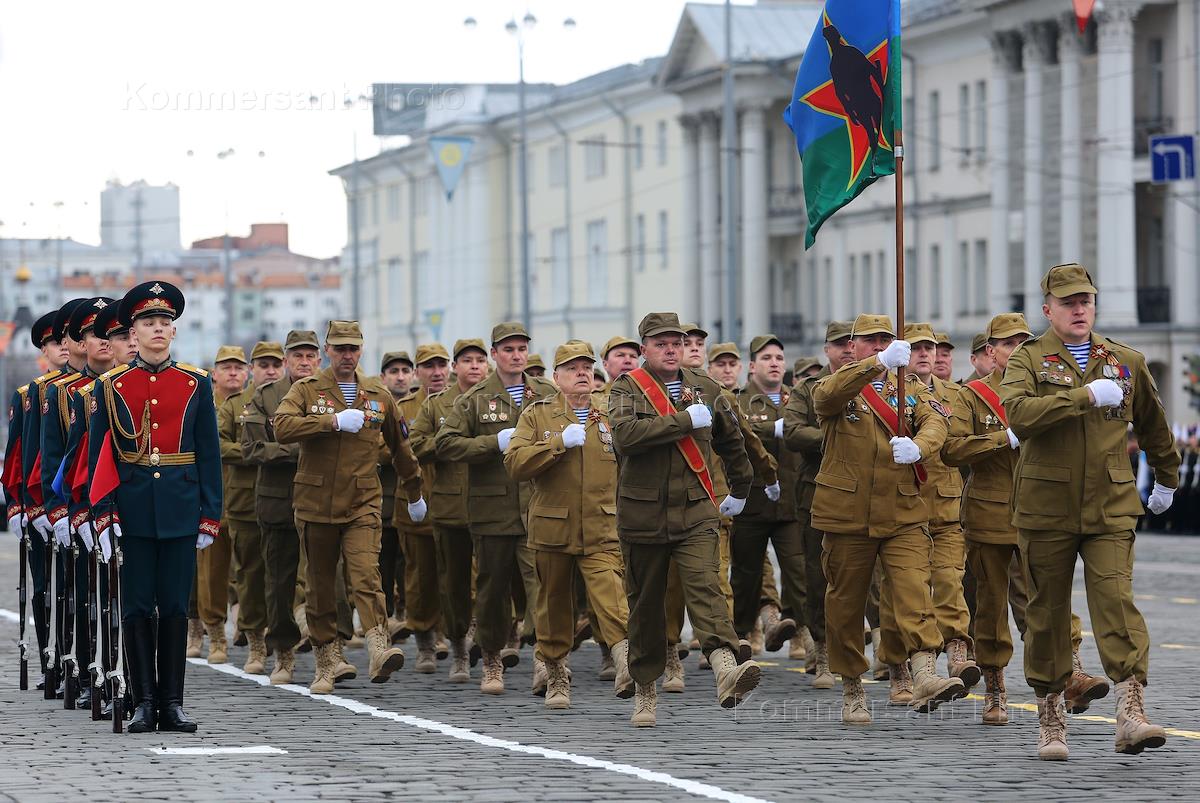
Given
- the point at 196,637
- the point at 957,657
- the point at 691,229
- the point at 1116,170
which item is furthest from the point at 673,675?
the point at 691,229

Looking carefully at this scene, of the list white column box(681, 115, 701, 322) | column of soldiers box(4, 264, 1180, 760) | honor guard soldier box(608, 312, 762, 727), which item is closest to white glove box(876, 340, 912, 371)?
column of soldiers box(4, 264, 1180, 760)

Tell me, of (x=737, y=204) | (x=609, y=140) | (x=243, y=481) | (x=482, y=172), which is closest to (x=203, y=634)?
(x=243, y=481)

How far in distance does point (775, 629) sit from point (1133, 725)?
5.63m

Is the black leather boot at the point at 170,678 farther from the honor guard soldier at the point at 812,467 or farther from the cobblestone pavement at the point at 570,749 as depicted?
the honor guard soldier at the point at 812,467

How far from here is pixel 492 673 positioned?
14.4m

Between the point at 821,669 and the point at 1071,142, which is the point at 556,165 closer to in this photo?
the point at 1071,142

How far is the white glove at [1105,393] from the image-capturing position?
10703 mm

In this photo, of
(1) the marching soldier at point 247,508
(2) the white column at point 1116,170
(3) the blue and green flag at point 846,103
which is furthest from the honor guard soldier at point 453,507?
(2) the white column at point 1116,170

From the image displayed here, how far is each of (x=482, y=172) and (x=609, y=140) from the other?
10.4m

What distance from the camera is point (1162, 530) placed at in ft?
111

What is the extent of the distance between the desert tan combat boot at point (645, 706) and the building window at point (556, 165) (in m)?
68.4

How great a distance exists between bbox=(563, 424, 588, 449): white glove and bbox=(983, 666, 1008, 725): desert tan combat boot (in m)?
2.42

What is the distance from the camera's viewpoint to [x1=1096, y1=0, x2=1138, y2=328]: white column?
158ft

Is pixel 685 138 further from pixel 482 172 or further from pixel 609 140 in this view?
pixel 482 172
